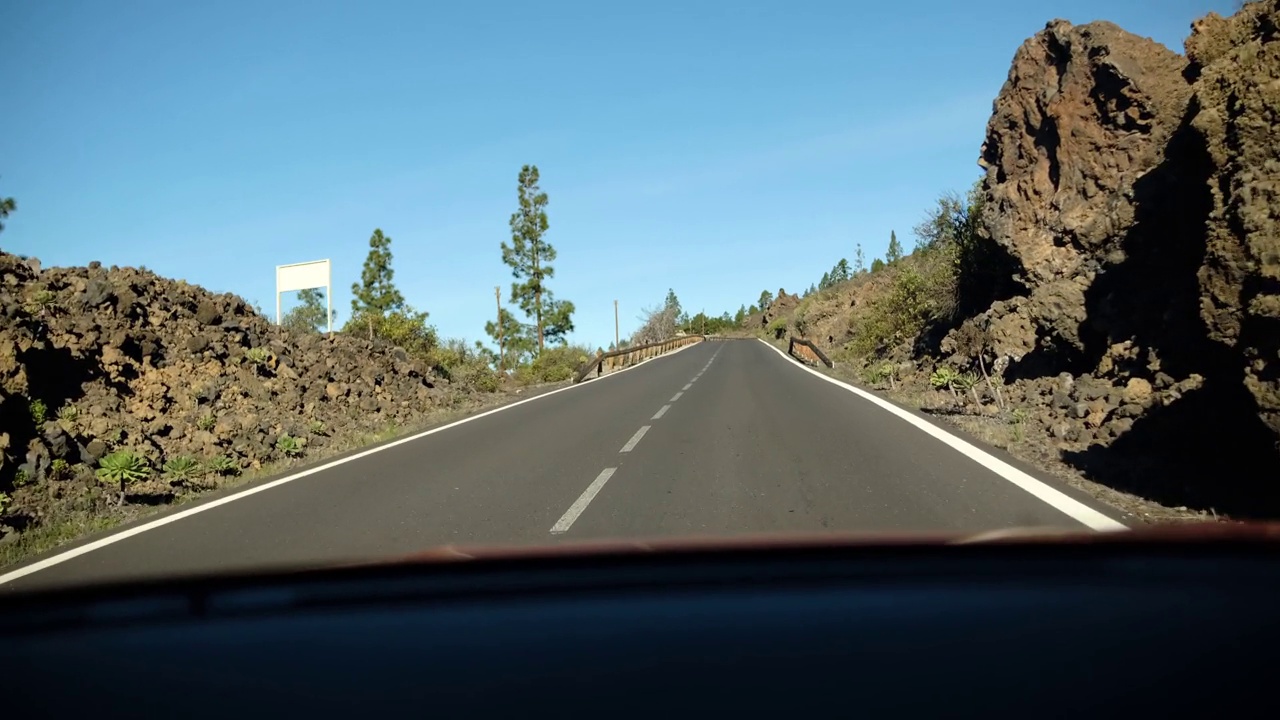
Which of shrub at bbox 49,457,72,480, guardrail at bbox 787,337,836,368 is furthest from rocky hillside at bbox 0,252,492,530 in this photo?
guardrail at bbox 787,337,836,368

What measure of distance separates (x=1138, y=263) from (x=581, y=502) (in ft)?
31.9

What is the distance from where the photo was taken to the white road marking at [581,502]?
6.94 meters

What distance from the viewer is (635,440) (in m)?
12.3

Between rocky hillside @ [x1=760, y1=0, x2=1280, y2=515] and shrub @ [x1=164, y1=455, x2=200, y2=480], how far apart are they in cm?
1061

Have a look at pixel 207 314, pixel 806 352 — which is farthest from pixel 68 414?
pixel 806 352

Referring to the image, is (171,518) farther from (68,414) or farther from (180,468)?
(68,414)

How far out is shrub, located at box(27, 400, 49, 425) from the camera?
10656 mm

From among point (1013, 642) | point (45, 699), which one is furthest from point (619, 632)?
point (45, 699)

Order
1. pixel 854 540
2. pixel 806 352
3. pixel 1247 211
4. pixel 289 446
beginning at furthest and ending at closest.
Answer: pixel 806 352, pixel 289 446, pixel 1247 211, pixel 854 540

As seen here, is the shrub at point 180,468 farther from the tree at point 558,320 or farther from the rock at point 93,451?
the tree at point 558,320

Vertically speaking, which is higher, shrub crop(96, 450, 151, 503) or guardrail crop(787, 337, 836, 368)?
guardrail crop(787, 337, 836, 368)

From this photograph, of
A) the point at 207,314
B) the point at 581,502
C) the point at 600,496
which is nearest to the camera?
the point at 581,502

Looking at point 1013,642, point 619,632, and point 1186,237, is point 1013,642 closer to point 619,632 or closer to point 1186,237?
point 619,632

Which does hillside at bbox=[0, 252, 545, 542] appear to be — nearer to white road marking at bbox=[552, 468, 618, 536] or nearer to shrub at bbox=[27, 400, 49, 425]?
shrub at bbox=[27, 400, 49, 425]
